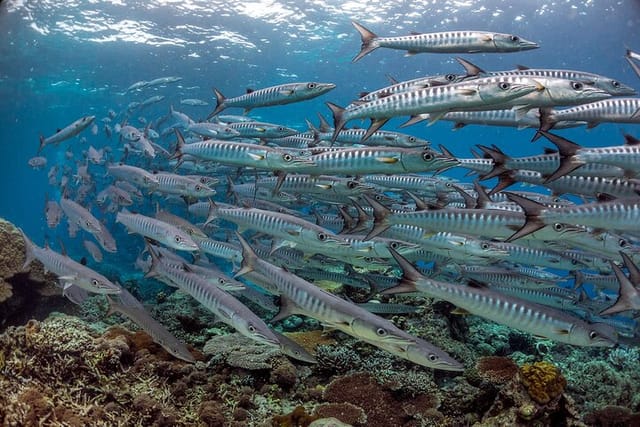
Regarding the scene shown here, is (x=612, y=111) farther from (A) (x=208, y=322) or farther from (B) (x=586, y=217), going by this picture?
(A) (x=208, y=322)

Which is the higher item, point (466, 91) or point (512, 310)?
point (466, 91)

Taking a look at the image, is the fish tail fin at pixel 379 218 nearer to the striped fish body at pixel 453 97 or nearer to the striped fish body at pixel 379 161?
the striped fish body at pixel 379 161

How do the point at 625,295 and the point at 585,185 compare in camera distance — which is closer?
the point at 625,295

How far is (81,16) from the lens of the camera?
89.1ft

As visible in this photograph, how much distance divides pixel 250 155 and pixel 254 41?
1019 inches

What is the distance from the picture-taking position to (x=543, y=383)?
4914 millimetres

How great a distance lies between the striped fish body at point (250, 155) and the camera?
614cm

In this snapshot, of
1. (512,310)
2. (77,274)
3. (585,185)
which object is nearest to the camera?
(512,310)

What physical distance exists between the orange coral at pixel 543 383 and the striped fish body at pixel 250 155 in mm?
3534

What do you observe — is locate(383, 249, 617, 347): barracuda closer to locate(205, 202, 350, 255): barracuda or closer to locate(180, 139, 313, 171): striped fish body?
locate(205, 202, 350, 255): barracuda

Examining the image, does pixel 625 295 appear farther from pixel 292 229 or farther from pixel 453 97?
pixel 292 229

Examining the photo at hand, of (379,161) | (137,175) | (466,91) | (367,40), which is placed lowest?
(137,175)

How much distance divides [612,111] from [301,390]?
527 centimetres

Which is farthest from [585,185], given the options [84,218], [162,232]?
[84,218]
